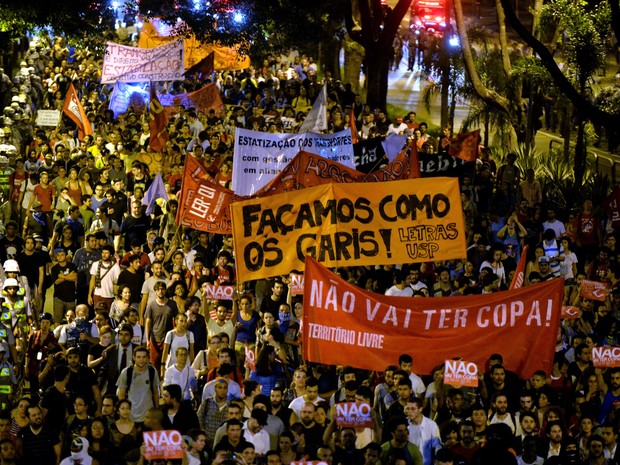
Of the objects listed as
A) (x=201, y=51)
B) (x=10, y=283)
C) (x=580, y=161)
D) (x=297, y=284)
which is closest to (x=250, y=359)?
(x=297, y=284)

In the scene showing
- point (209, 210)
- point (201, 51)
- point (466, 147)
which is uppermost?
point (201, 51)

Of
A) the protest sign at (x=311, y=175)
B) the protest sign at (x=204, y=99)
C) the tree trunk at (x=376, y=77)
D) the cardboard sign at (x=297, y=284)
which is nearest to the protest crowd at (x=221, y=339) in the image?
the cardboard sign at (x=297, y=284)

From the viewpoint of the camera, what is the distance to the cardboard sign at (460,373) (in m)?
13.4

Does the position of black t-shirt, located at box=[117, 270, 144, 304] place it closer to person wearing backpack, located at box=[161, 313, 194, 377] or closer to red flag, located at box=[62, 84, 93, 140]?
person wearing backpack, located at box=[161, 313, 194, 377]

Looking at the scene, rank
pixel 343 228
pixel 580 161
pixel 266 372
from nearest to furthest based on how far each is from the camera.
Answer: pixel 266 372, pixel 343 228, pixel 580 161

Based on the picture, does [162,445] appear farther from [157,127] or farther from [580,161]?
[580,161]

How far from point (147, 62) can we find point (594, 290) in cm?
1264

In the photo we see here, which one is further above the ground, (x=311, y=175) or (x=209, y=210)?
(x=311, y=175)

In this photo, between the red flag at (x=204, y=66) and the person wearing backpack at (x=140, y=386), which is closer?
the person wearing backpack at (x=140, y=386)

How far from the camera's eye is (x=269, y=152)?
18.8 metres

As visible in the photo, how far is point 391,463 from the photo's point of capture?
12.0 metres

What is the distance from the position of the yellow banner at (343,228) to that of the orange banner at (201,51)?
15782 millimetres

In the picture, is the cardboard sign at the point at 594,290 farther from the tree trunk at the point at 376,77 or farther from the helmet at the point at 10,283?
the tree trunk at the point at 376,77

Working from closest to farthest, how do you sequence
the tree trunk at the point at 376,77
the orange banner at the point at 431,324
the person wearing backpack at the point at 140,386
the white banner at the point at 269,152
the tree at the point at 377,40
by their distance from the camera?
1. the orange banner at the point at 431,324
2. the person wearing backpack at the point at 140,386
3. the white banner at the point at 269,152
4. the tree at the point at 377,40
5. the tree trunk at the point at 376,77
